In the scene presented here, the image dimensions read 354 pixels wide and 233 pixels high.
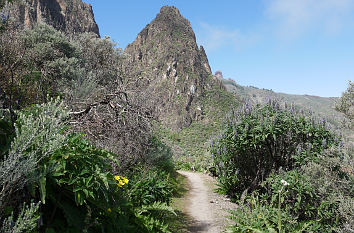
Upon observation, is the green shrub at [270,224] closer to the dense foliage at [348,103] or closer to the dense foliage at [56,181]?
the dense foliage at [56,181]

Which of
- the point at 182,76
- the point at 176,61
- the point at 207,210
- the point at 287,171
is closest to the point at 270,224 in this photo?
the point at 287,171

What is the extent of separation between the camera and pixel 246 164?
23.7ft

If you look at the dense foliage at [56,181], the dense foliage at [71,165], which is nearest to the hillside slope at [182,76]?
the dense foliage at [71,165]

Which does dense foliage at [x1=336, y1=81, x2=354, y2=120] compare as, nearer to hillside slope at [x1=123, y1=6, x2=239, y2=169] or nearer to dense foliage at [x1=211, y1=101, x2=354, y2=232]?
dense foliage at [x1=211, y1=101, x2=354, y2=232]

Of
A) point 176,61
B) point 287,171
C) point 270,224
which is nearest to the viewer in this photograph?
point 270,224

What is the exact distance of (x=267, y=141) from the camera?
6480mm

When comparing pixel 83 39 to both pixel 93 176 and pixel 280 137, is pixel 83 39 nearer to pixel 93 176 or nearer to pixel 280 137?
pixel 280 137

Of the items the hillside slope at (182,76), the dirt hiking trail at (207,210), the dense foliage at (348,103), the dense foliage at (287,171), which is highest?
the hillside slope at (182,76)

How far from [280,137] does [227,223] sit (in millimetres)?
2658

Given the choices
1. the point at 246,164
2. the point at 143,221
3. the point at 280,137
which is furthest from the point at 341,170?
the point at 143,221

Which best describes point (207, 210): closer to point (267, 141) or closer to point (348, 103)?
point (267, 141)

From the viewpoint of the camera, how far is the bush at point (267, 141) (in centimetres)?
580

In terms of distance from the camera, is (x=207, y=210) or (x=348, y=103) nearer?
(x=207, y=210)

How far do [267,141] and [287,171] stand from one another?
1.02 metres
